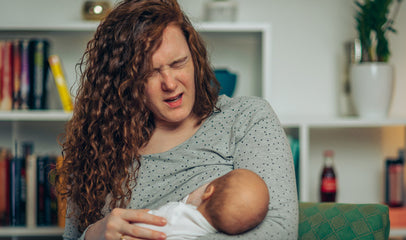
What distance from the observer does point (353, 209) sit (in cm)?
115

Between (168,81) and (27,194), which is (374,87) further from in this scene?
(27,194)

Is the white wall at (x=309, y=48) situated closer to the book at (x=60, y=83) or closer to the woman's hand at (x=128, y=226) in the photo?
the book at (x=60, y=83)

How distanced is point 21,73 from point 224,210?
4.79ft

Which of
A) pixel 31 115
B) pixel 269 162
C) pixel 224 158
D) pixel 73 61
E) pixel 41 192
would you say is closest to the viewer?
pixel 269 162

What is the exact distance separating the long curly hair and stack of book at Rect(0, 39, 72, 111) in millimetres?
802

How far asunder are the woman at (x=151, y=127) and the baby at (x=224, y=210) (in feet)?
0.33

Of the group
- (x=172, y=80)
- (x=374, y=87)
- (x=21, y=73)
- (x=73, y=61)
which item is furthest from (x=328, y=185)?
(x=21, y=73)

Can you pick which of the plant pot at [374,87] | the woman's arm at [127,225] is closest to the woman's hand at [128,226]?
the woman's arm at [127,225]

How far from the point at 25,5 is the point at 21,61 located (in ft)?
1.33

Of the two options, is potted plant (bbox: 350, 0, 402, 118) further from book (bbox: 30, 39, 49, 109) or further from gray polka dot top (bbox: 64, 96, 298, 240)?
book (bbox: 30, 39, 49, 109)

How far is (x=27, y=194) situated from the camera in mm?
2076

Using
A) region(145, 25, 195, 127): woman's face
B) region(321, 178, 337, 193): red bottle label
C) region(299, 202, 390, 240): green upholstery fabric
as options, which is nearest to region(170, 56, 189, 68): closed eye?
region(145, 25, 195, 127): woman's face

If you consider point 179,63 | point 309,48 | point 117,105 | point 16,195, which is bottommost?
point 16,195

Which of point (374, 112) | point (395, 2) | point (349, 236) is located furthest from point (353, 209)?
point (395, 2)
